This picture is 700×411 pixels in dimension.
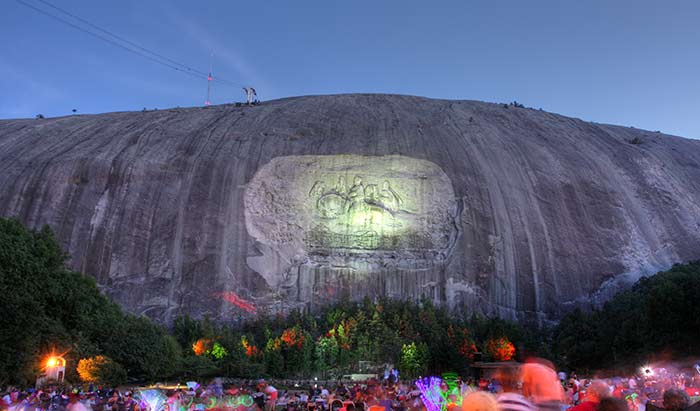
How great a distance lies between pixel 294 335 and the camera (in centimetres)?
3453

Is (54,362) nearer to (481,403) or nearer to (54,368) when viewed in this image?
(54,368)

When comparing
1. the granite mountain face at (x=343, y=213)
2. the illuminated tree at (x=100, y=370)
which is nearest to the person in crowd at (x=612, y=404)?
the illuminated tree at (x=100, y=370)

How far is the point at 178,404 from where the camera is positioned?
12.5m

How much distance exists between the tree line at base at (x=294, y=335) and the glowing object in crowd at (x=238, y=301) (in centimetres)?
87

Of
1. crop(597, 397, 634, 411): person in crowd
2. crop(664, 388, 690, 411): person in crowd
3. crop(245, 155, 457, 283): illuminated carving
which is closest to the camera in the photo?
crop(597, 397, 634, 411): person in crowd

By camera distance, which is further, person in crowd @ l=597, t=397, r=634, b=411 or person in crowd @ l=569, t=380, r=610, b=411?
person in crowd @ l=569, t=380, r=610, b=411

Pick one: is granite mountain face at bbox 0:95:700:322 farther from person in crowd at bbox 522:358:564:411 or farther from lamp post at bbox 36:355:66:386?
person in crowd at bbox 522:358:564:411

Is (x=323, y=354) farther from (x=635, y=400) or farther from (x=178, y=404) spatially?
(x=635, y=400)

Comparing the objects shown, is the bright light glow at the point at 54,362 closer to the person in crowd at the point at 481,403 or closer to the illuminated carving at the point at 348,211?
the illuminated carving at the point at 348,211

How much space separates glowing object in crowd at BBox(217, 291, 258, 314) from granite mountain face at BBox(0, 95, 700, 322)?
13cm

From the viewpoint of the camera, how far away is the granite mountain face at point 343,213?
4231 centimetres

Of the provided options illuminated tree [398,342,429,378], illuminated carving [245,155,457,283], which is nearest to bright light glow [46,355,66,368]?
illuminated tree [398,342,429,378]

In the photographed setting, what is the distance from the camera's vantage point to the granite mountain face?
42312 millimetres

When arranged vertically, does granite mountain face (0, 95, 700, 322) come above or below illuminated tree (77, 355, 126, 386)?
above
